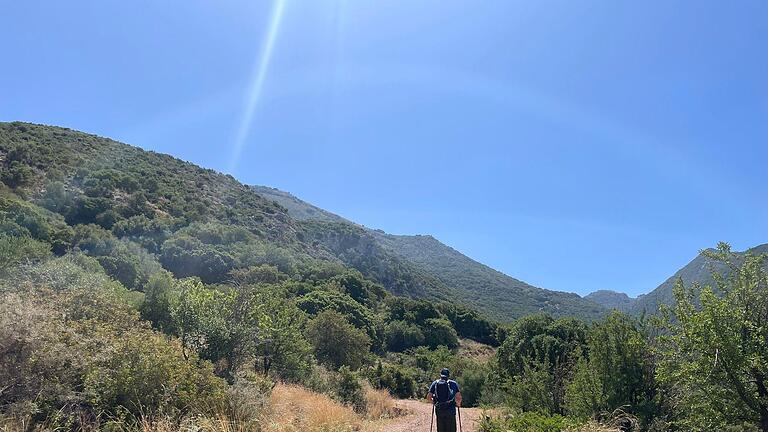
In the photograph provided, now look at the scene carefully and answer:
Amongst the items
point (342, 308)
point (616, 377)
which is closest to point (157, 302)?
point (616, 377)

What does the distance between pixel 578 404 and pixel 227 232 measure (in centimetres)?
5667

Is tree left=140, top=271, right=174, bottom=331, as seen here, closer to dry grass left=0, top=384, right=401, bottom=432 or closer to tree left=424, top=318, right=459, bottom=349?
dry grass left=0, top=384, right=401, bottom=432

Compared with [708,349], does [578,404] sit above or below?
below

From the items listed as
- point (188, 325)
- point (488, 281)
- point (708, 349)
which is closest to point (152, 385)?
point (188, 325)

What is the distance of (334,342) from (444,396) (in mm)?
24282

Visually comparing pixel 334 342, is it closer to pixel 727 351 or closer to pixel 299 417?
pixel 299 417

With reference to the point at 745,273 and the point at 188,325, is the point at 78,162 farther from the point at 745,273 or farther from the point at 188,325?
the point at 745,273

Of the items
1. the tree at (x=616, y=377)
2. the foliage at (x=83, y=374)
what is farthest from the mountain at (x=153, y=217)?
the tree at (x=616, y=377)

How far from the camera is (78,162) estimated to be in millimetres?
60062

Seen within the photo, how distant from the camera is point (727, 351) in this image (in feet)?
27.0

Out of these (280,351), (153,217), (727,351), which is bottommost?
(280,351)

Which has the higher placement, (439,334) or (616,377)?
(439,334)

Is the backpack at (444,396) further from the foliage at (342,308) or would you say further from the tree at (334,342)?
the foliage at (342,308)

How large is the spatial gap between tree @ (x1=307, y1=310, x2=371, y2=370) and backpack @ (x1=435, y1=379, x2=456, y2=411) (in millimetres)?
23314
